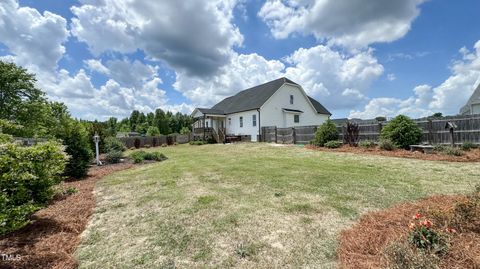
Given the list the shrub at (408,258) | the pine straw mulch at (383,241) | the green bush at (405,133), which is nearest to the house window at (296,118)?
the green bush at (405,133)

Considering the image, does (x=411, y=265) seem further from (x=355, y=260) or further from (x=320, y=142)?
(x=320, y=142)

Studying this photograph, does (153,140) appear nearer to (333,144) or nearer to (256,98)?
(256,98)

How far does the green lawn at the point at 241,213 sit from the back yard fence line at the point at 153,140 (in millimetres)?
19558

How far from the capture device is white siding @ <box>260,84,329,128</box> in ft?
76.9

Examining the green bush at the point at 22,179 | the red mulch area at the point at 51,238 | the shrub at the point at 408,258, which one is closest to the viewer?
the shrub at the point at 408,258

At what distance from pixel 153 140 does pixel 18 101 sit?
14.5 metres

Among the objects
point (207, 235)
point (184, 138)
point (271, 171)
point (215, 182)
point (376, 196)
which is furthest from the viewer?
point (184, 138)

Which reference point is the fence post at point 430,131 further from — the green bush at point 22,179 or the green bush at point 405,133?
the green bush at point 22,179

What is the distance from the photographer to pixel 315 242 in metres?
3.08

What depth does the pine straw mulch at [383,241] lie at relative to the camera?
2266 mm

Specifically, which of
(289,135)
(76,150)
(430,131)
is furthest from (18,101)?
(430,131)

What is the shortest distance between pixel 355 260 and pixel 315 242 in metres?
0.57

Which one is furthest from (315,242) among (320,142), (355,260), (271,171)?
(320,142)

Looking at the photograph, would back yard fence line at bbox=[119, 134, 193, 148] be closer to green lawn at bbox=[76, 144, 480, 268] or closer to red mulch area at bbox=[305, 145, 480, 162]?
green lawn at bbox=[76, 144, 480, 268]
